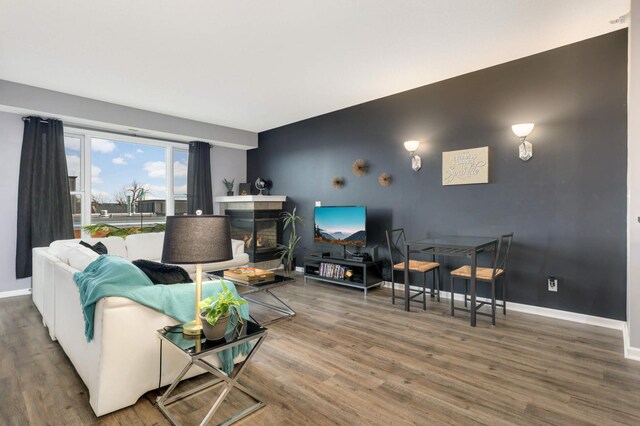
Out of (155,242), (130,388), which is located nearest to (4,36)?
(155,242)

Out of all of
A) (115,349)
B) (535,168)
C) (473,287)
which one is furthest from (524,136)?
(115,349)

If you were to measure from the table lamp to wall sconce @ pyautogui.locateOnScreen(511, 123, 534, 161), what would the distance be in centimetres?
325

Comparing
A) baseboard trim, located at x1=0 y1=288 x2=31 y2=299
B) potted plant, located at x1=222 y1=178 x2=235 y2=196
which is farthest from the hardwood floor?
potted plant, located at x1=222 y1=178 x2=235 y2=196

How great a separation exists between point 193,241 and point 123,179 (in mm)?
4720

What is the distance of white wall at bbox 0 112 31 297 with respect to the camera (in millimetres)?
4449

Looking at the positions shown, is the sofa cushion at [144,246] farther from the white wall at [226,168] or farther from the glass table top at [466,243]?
the glass table top at [466,243]

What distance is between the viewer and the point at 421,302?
13.1 feet

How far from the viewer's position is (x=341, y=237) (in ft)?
16.5

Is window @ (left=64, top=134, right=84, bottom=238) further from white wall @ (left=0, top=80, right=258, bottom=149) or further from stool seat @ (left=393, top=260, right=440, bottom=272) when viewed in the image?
stool seat @ (left=393, top=260, right=440, bottom=272)

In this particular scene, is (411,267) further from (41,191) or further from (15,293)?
(15,293)

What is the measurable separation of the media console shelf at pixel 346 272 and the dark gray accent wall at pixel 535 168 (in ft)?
1.64

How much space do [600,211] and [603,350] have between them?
1.30 meters

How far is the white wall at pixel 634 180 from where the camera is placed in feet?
8.21

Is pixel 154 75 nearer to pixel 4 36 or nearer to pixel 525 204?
pixel 4 36
